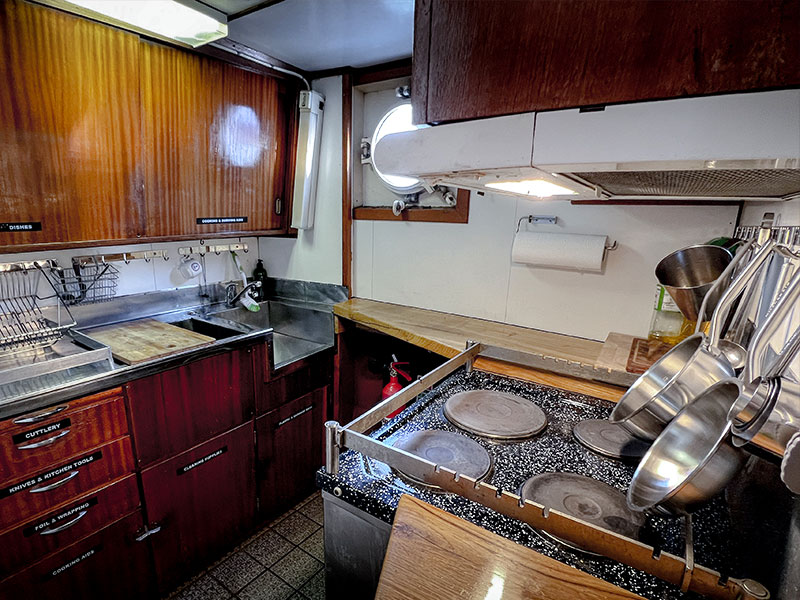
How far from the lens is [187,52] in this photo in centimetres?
176

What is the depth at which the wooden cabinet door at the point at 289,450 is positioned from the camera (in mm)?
1950

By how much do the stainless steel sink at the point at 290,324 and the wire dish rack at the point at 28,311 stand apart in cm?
65

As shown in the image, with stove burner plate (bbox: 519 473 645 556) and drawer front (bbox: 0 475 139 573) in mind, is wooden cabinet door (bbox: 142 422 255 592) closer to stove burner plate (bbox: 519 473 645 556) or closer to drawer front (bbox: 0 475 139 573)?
drawer front (bbox: 0 475 139 573)

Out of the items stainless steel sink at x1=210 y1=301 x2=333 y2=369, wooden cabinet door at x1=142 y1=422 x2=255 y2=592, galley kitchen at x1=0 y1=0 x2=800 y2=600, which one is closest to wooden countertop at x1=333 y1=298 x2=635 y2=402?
galley kitchen at x1=0 y1=0 x2=800 y2=600

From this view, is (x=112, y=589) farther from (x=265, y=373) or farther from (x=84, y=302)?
(x=84, y=302)

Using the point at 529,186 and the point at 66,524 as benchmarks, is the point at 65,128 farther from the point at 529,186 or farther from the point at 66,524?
the point at 529,186

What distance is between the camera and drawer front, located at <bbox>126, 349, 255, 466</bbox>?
4.85ft

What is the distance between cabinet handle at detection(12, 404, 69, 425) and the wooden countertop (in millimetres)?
1236

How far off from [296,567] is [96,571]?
74cm

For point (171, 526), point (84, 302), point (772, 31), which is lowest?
point (171, 526)

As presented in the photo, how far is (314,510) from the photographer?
6.98ft

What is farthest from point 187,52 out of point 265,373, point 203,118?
point 265,373

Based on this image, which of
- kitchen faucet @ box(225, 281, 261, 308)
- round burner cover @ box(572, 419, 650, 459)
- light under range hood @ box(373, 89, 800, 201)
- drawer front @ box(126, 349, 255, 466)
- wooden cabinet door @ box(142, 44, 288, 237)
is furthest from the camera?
kitchen faucet @ box(225, 281, 261, 308)

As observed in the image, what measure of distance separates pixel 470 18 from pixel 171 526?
1.95m
